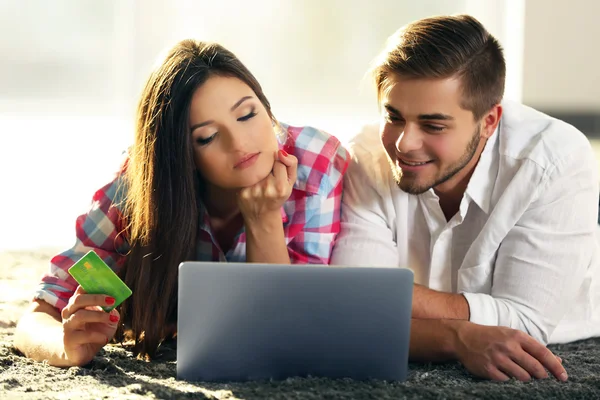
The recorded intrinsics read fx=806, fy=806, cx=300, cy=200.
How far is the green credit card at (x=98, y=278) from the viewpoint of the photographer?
1.50m

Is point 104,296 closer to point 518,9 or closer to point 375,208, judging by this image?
point 375,208

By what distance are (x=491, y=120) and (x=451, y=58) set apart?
228 mm

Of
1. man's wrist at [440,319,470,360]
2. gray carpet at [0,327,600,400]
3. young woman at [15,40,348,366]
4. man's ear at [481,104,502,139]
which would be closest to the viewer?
gray carpet at [0,327,600,400]

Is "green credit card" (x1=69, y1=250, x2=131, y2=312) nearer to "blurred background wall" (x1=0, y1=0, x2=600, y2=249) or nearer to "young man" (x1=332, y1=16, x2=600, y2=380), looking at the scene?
"young man" (x1=332, y1=16, x2=600, y2=380)

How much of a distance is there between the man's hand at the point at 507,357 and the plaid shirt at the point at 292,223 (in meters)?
0.50

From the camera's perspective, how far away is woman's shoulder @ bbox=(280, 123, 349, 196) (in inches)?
79.5

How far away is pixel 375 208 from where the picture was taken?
2086 mm

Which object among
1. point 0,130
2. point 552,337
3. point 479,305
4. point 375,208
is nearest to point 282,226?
point 375,208

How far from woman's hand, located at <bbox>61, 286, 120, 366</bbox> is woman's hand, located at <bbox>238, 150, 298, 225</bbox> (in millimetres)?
425

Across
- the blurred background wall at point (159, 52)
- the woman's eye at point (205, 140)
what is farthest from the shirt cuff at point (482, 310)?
the blurred background wall at point (159, 52)

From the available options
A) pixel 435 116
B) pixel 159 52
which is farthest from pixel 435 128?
pixel 159 52

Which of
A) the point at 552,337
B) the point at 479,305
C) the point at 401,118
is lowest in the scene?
the point at 552,337

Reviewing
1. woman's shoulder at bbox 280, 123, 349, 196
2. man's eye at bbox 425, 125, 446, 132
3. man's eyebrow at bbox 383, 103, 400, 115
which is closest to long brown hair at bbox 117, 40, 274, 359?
woman's shoulder at bbox 280, 123, 349, 196

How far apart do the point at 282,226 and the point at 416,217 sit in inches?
15.5
